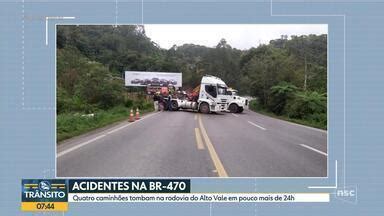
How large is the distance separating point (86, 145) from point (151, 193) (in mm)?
2215

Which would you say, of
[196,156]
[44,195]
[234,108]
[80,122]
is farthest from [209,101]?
[44,195]

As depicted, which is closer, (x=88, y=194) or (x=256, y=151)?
(x=88, y=194)

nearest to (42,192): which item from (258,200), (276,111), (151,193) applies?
(151,193)

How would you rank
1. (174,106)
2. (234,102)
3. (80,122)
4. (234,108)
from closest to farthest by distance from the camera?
(80,122) < (234,102) < (234,108) < (174,106)

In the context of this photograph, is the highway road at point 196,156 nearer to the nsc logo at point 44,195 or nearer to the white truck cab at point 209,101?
the nsc logo at point 44,195

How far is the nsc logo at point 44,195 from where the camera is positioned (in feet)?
12.3

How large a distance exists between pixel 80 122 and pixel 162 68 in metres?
2.56

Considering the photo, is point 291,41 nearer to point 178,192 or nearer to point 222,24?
point 222,24

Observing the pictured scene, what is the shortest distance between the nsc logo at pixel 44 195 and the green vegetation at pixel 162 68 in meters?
1.22

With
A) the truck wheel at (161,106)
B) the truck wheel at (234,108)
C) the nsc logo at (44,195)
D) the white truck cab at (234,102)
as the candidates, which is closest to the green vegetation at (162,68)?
the nsc logo at (44,195)

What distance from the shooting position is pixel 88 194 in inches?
150

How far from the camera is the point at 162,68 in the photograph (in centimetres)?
770

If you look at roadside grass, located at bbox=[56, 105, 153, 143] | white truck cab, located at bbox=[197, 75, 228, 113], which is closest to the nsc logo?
roadside grass, located at bbox=[56, 105, 153, 143]

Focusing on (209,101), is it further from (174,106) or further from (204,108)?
(174,106)
